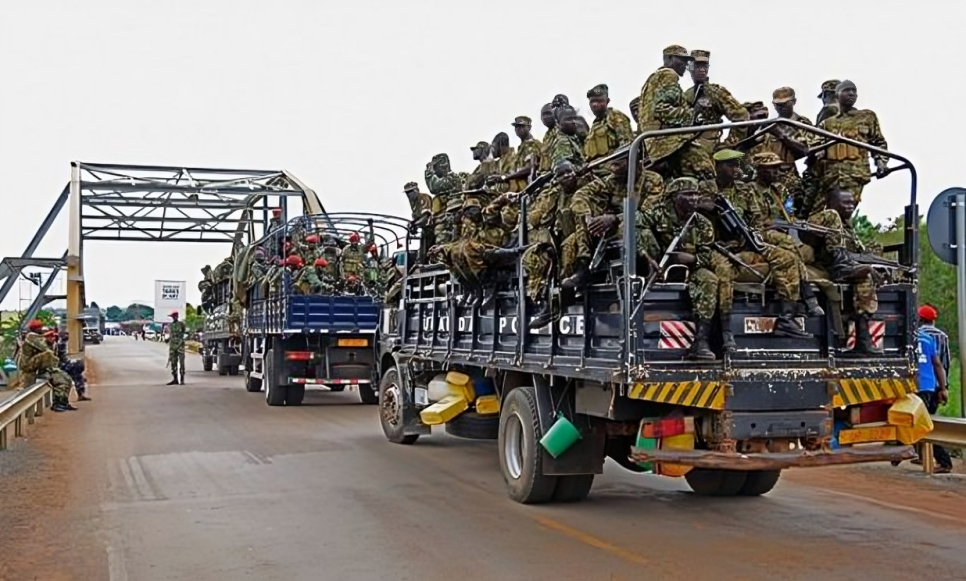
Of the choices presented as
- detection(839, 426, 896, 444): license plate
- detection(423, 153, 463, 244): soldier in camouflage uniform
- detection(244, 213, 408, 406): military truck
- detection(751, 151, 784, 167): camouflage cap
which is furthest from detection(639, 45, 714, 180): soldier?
detection(244, 213, 408, 406): military truck

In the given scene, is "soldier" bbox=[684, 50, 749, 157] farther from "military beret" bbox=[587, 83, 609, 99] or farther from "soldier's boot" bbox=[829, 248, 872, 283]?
"soldier's boot" bbox=[829, 248, 872, 283]

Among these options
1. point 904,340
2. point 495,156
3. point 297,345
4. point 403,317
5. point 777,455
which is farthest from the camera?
point 297,345

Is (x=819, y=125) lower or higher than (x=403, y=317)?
higher

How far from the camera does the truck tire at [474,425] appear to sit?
33.4ft

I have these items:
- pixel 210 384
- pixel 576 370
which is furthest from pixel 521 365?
pixel 210 384

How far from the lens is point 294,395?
18.3m

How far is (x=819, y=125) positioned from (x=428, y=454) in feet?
17.6

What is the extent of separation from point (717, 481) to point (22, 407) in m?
9.08

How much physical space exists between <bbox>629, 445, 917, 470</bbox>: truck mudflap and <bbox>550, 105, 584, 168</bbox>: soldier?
272cm

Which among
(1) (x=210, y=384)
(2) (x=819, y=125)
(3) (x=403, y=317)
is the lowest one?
(1) (x=210, y=384)

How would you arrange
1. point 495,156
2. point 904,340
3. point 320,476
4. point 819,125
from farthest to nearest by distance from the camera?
point 495,156 → point 320,476 → point 819,125 → point 904,340

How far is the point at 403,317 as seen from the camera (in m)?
12.1

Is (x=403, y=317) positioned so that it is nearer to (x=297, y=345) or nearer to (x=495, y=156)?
(x=495, y=156)

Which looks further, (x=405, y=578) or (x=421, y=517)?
(x=421, y=517)
